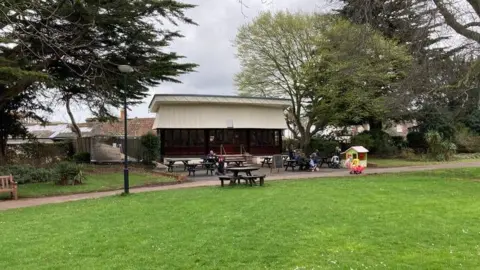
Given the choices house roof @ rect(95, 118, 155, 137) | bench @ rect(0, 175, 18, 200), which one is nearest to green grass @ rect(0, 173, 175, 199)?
bench @ rect(0, 175, 18, 200)

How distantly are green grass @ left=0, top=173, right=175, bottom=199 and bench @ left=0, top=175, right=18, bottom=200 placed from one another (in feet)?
1.14

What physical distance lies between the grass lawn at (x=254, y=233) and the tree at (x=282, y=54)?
2174 cm

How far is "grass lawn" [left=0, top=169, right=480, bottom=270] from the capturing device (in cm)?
602

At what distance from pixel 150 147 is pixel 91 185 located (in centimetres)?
1020

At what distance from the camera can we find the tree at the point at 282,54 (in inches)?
1288

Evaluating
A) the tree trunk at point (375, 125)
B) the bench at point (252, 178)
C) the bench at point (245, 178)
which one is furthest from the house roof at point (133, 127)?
the bench at point (252, 178)

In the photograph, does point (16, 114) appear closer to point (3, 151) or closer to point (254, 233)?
point (3, 151)

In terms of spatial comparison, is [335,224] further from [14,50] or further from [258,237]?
[14,50]

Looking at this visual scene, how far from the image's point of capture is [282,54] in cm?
3325

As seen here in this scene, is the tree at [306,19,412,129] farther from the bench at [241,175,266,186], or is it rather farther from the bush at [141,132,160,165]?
the bench at [241,175,266,186]

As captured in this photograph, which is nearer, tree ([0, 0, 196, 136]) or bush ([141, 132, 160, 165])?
tree ([0, 0, 196, 136])

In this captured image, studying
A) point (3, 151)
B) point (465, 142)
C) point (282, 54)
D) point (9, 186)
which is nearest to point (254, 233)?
point (9, 186)

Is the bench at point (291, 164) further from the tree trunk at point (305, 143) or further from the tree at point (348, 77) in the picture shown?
the tree trunk at point (305, 143)

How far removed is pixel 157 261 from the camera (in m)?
6.09
